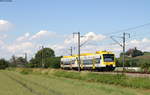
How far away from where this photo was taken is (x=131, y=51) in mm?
149375

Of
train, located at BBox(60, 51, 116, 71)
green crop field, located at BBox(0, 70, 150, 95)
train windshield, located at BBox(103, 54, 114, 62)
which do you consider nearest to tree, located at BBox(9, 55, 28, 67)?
train, located at BBox(60, 51, 116, 71)

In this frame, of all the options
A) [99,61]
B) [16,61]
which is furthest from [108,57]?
[16,61]

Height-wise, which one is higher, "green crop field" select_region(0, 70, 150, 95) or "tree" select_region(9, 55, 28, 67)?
"tree" select_region(9, 55, 28, 67)

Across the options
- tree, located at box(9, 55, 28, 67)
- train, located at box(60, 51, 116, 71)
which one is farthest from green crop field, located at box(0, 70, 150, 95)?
tree, located at box(9, 55, 28, 67)

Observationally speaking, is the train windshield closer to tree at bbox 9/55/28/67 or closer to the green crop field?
the green crop field

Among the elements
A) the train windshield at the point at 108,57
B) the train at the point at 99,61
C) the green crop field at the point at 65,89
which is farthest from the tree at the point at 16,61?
the green crop field at the point at 65,89

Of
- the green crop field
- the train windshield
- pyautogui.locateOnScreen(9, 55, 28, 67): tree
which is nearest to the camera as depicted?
the green crop field

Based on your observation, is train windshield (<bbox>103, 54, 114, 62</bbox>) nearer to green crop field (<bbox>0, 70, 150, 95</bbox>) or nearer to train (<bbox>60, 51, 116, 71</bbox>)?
train (<bbox>60, 51, 116, 71</bbox>)

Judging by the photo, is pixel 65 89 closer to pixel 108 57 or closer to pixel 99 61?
pixel 99 61

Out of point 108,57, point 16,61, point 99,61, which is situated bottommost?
point 99,61

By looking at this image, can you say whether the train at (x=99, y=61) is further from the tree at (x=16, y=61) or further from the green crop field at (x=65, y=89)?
the tree at (x=16, y=61)

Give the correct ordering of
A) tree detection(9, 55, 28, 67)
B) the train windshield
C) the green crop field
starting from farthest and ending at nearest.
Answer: tree detection(9, 55, 28, 67)
the train windshield
the green crop field

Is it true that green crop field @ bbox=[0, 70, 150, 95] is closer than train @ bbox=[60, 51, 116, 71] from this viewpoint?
Yes

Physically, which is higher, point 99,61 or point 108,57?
point 108,57
